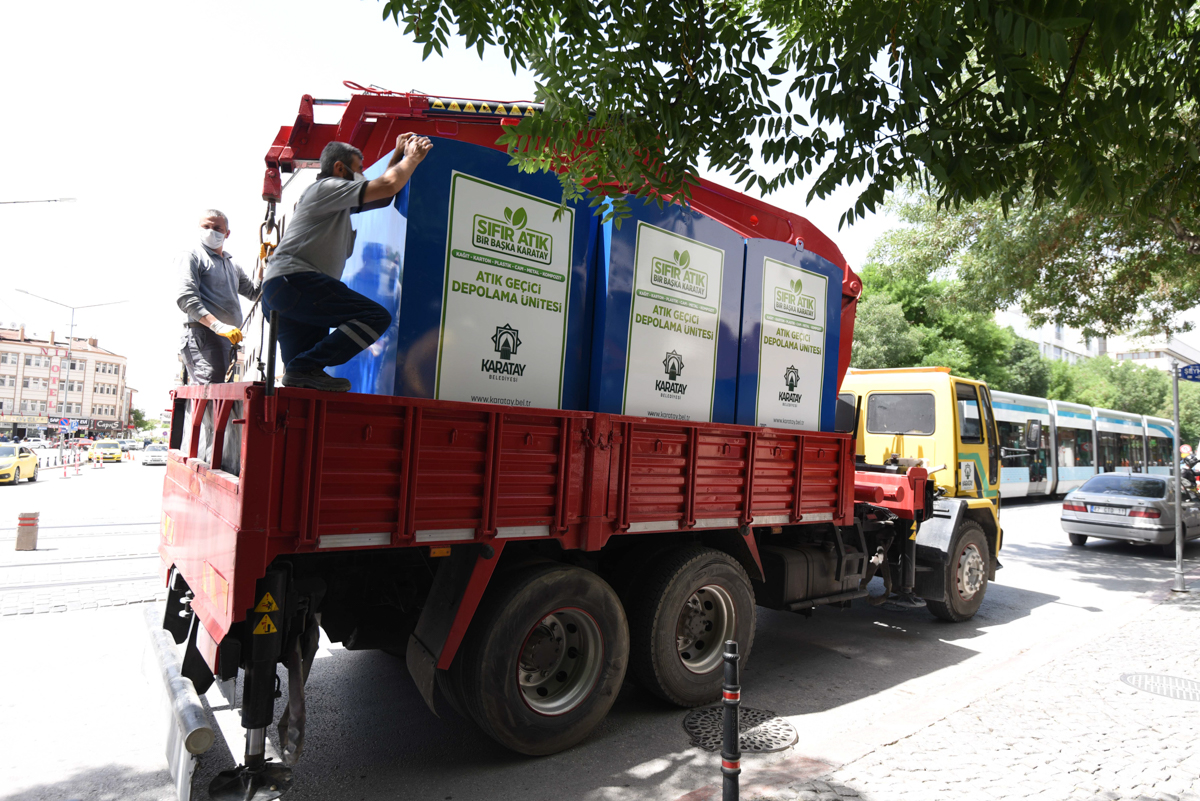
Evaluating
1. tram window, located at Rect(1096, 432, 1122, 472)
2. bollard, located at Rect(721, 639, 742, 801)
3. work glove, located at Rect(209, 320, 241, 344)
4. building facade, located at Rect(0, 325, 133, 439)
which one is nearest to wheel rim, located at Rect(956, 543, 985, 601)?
bollard, located at Rect(721, 639, 742, 801)

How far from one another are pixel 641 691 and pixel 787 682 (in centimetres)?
137

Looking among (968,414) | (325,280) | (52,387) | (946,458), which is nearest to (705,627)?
(325,280)

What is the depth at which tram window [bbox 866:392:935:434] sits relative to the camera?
27.0ft

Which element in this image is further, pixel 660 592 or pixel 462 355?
pixel 660 592

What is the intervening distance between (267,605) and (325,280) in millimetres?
1642

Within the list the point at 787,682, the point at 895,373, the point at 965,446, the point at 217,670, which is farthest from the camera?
the point at 895,373

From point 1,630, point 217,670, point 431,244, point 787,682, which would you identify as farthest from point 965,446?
point 1,630

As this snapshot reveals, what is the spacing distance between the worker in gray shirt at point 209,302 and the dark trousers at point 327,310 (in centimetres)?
153

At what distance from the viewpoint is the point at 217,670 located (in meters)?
3.35

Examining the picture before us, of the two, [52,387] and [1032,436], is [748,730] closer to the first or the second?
[1032,436]

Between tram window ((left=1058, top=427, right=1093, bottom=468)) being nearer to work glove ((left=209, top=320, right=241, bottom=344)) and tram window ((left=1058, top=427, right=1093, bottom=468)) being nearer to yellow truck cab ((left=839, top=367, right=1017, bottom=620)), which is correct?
yellow truck cab ((left=839, top=367, right=1017, bottom=620))

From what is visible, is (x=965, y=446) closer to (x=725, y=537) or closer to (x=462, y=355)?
(x=725, y=537)

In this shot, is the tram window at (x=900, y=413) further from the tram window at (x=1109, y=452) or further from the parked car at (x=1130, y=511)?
the tram window at (x=1109, y=452)

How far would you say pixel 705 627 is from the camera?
514 centimetres
